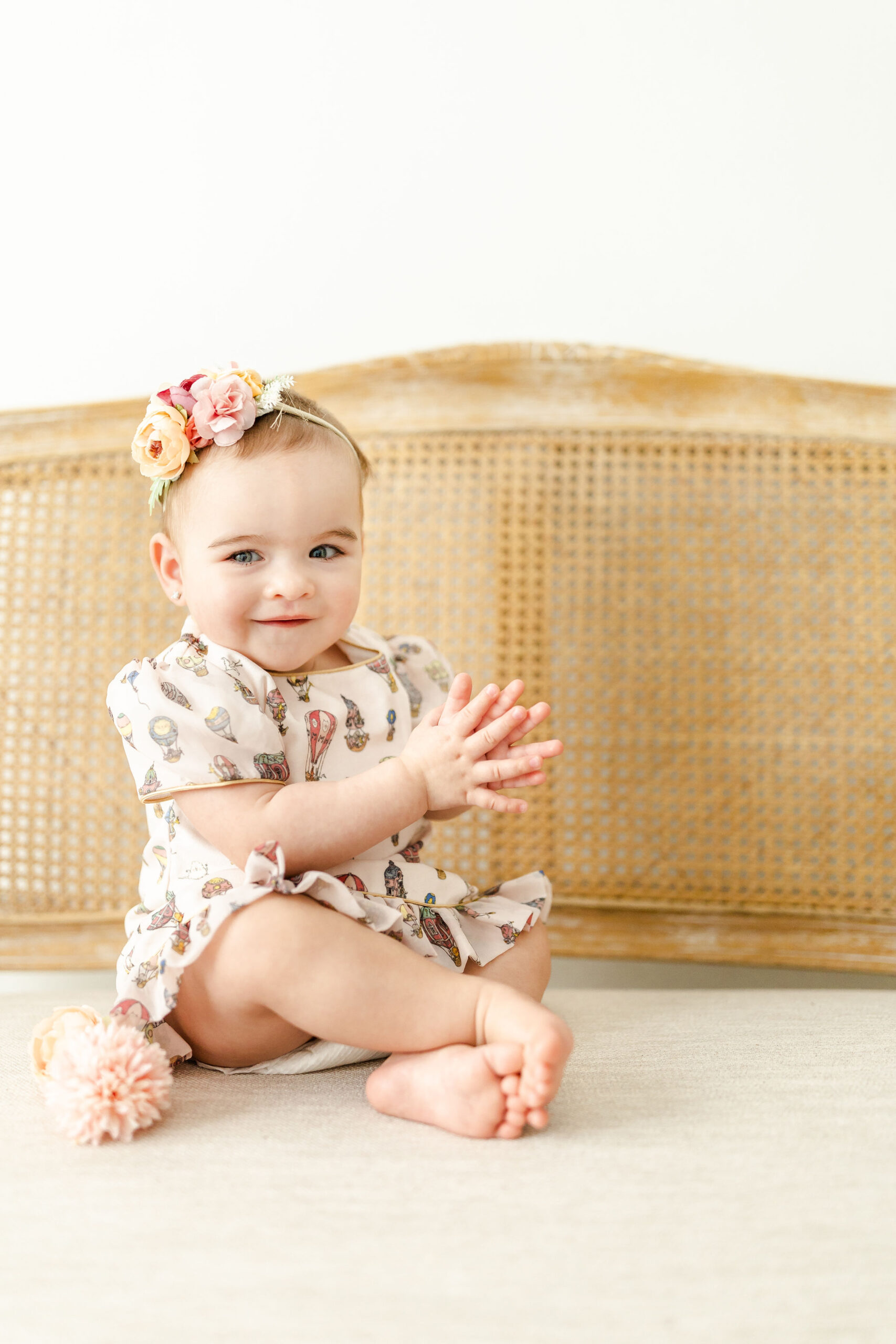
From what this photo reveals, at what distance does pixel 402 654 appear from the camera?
3.55 ft

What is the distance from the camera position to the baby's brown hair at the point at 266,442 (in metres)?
0.91

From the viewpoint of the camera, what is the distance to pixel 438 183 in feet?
4.41

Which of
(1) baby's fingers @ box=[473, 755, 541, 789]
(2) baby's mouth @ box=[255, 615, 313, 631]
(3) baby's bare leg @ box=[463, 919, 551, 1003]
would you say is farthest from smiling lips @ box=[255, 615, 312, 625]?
(3) baby's bare leg @ box=[463, 919, 551, 1003]

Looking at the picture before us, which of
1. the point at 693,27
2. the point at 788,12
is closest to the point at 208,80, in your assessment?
the point at 693,27

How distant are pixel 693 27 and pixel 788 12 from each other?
118 millimetres

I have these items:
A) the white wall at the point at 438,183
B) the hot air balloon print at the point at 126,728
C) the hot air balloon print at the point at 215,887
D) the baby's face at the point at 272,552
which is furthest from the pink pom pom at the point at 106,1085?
the white wall at the point at 438,183

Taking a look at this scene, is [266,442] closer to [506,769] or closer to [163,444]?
[163,444]

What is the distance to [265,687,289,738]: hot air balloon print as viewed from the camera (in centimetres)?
92

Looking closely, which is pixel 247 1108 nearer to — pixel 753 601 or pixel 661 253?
pixel 753 601

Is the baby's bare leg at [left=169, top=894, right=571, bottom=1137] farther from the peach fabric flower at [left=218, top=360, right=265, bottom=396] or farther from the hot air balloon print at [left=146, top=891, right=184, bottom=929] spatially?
the peach fabric flower at [left=218, top=360, right=265, bottom=396]

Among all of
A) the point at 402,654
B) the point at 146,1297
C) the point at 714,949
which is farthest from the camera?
the point at 714,949

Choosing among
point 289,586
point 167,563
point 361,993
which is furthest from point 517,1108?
point 167,563

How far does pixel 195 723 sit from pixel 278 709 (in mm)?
89

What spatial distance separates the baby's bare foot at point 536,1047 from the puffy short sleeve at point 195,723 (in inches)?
11.1
